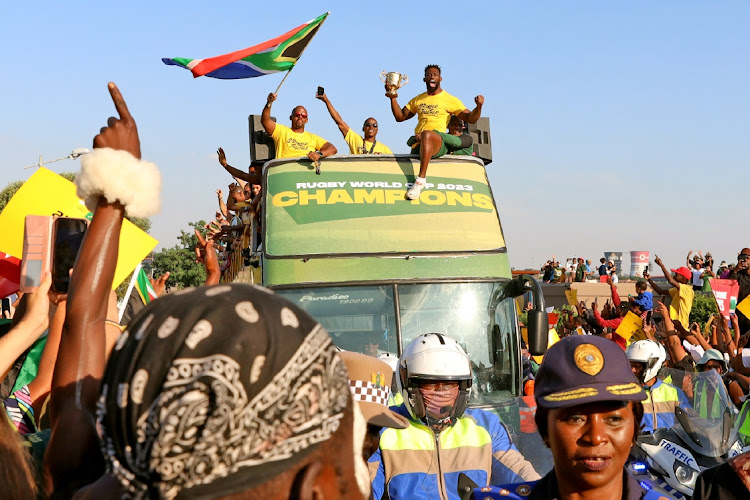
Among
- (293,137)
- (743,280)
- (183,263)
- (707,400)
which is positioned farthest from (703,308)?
(183,263)

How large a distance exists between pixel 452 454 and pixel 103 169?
3031 millimetres

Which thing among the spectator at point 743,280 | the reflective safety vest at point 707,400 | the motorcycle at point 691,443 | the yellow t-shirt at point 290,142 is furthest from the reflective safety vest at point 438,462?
the spectator at point 743,280

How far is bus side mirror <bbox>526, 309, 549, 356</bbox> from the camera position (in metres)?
6.04

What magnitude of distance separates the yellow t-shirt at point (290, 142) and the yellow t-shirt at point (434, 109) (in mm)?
1218

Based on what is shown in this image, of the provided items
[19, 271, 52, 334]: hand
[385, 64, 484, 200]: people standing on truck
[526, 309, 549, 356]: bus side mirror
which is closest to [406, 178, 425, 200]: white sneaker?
[385, 64, 484, 200]: people standing on truck

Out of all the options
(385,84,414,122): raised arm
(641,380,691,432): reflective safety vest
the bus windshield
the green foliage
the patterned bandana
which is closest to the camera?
the patterned bandana

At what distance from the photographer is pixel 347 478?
1.35m

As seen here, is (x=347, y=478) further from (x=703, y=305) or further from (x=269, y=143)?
(x=703, y=305)

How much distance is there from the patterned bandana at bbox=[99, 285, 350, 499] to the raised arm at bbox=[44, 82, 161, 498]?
1.99ft

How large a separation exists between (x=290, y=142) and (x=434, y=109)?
1.74 m

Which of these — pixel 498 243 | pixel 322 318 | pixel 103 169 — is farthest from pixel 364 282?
pixel 103 169

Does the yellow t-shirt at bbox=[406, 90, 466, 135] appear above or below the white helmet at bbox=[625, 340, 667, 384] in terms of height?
above

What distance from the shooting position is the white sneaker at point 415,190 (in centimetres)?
777

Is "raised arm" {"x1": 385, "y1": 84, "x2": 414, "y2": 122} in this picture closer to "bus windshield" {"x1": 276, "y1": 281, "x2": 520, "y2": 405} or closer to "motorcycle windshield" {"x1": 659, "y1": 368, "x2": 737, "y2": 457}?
"bus windshield" {"x1": 276, "y1": 281, "x2": 520, "y2": 405}
